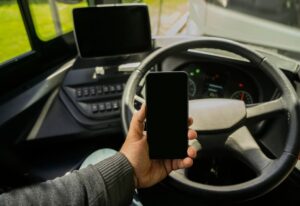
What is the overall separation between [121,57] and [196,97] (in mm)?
414

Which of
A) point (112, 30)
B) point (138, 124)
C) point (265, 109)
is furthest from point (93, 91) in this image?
point (265, 109)

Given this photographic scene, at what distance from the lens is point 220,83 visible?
4.64 feet

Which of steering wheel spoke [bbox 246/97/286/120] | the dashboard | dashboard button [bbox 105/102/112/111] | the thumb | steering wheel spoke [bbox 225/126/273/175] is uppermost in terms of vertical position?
the thumb

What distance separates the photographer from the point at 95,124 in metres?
1.48

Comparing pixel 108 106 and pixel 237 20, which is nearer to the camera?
pixel 108 106

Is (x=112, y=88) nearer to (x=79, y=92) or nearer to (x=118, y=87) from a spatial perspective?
(x=118, y=87)

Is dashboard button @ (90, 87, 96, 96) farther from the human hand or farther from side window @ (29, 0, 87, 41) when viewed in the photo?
the human hand

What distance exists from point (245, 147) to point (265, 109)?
0.43 ft

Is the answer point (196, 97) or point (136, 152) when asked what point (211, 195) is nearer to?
point (136, 152)

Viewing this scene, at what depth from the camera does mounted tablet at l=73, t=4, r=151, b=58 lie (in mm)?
1415

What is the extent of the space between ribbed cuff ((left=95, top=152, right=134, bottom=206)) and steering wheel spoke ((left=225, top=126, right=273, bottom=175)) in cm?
36

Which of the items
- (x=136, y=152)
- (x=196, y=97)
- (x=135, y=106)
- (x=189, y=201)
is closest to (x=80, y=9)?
(x=135, y=106)

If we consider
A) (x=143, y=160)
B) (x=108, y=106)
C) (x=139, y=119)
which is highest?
(x=139, y=119)

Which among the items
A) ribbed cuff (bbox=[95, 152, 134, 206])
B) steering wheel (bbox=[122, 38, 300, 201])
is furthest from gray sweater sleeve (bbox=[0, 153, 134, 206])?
steering wheel (bbox=[122, 38, 300, 201])
